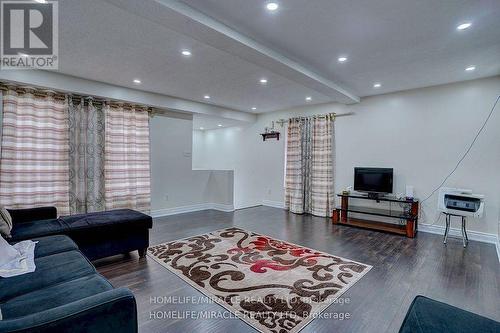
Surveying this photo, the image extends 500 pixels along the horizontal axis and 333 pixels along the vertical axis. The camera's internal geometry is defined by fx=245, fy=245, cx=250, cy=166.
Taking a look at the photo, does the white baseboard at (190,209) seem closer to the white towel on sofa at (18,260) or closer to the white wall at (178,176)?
the white wall at (178,176)

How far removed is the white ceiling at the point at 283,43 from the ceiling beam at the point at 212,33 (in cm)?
1

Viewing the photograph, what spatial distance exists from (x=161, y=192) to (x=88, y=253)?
9.38ft

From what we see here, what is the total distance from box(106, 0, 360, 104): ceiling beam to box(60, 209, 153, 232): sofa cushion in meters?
2.34

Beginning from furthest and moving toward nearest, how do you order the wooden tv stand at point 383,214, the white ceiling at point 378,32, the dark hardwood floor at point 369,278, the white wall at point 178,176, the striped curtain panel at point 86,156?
the white wall at point 178,176, the striped curtain panel at point 86,156, the wooden tv stand at point 383,214, the white ceiling at point 378,32, the dark hardwood floor at point 369,278

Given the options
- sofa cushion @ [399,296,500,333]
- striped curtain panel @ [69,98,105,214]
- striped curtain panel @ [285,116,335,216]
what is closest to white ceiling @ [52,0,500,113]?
striped curtain panel @ [69,98,105,214]

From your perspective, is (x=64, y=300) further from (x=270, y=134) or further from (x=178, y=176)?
(x=270, y=134)

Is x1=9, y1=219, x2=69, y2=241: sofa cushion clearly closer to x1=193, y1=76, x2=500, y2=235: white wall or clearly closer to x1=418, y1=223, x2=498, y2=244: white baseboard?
x1=193, y1=76, x2=500, y2=235: white wall

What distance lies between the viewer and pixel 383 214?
468 cm

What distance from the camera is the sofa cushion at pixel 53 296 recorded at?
1.35 metres

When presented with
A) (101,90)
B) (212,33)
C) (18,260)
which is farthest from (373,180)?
(101,90)

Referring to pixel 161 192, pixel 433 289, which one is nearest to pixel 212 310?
pixel 433 289

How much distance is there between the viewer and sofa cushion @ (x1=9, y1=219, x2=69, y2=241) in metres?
2.53

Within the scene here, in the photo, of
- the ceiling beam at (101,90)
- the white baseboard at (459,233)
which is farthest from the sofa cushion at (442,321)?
the ceiling beam at (101,90)

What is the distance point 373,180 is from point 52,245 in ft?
17.2
